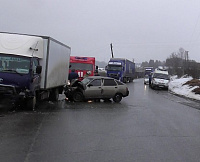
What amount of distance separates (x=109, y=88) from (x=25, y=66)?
6.16 meters

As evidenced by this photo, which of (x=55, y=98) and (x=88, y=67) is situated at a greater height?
(x=88, y=67)

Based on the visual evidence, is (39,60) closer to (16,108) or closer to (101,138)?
(16,108)

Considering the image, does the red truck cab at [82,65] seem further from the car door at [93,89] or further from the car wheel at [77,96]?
the car wheel at [77,96]

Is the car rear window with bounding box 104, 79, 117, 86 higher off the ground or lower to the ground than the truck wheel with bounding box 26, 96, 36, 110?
higher

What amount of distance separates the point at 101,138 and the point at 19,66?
5.31 m

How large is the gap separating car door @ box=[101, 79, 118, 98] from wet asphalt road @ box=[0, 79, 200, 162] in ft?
16.0

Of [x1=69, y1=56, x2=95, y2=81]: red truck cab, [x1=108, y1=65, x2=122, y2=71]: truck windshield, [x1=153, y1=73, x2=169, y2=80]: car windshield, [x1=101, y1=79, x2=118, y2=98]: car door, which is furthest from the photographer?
[x1=108, y1=65, x2=122, y2=71]: truck windshield

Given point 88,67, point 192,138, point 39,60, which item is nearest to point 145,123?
point 192,138

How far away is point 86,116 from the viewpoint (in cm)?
1068

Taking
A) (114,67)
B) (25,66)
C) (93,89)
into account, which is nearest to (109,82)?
(93,89)

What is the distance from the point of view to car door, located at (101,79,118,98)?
51.5 ft

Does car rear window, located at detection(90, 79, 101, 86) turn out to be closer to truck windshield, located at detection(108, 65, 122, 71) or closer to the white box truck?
the white box truck

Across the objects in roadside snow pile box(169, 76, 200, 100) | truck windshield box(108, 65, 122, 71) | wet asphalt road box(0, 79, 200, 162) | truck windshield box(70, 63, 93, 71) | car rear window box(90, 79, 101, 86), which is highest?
truck windshield box(108, 65, 122, 71)

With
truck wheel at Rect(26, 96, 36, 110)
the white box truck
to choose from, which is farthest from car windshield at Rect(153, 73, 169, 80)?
truck wheel at Rect(26, 96, 36, 110)
